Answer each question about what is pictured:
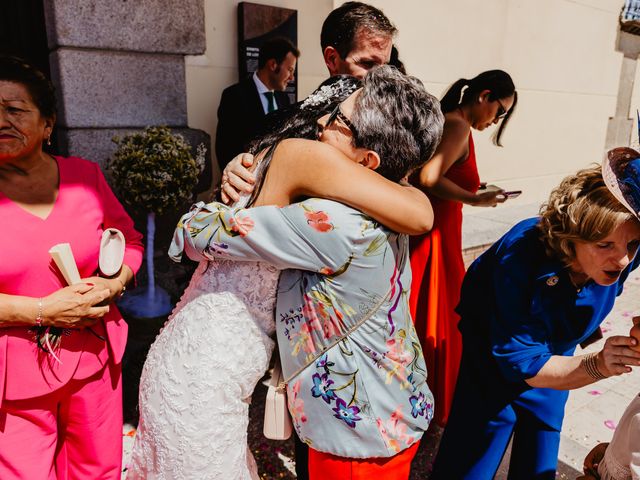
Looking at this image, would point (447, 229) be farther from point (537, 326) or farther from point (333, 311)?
point (333, 311)

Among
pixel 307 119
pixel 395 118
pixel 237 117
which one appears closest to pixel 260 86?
pixel 237 117

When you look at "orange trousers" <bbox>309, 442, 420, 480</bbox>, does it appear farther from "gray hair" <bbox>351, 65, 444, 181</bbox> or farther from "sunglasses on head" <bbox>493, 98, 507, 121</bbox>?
"sunglasses on head" <bbox>493, 98, 507, 121</bbox>

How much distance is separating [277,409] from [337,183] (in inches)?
27.8

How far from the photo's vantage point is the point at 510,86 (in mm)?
3252

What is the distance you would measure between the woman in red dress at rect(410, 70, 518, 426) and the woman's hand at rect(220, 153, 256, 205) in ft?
5.27

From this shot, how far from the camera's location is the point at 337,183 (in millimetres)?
1371

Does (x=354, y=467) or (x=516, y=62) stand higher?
(x=516, y=62)

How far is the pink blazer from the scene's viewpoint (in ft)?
5.41

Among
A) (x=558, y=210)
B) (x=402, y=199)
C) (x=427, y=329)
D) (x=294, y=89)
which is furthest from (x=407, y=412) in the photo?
(x=294, y=89)

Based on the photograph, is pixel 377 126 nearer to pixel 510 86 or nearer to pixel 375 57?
pixel 375 57

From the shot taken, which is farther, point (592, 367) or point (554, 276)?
point (554, 276)

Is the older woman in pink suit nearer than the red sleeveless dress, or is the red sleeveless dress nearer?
the older woman in pink suit

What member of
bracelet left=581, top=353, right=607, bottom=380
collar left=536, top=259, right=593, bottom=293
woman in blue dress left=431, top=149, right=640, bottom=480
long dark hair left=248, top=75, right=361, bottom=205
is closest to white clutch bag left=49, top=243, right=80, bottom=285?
long dark hair left=248, top=75, right=361, bottom=205

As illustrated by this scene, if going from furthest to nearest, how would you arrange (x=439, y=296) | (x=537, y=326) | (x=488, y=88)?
(x=488, y=88), (x=439, y=296), (x=537, y=326)
